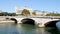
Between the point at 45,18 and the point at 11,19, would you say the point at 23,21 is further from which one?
the point at 45,18

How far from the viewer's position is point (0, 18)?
181 feet

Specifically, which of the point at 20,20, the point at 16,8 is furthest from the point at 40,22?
the point at 16,8

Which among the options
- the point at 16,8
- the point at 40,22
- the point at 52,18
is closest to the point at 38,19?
the point at 40,22

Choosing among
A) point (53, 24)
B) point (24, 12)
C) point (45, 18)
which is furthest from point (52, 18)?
point (24, 12)

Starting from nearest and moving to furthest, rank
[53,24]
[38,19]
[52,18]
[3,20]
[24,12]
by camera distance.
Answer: [52,18] → [38,19] → [53,24] → [3,20] → [24,12]

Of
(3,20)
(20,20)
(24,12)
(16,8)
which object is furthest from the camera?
(16,8)

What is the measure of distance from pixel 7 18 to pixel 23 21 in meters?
6.16

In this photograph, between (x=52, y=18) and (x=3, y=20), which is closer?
(x=52, y=18)

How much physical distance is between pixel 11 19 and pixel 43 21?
66.4 ft

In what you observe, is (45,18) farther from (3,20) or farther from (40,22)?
(3,20)

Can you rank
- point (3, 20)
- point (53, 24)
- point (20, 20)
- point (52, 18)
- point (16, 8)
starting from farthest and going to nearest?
1. point (16, 8)
2. point (3, 20)
3. point (20, 20)
4. point (53, 24)
5. point (52, 18)

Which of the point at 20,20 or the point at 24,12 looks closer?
the point at 20,20

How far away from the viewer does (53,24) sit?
42.7 meters

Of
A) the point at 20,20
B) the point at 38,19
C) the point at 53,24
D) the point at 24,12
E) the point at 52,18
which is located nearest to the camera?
the point at 52,18
